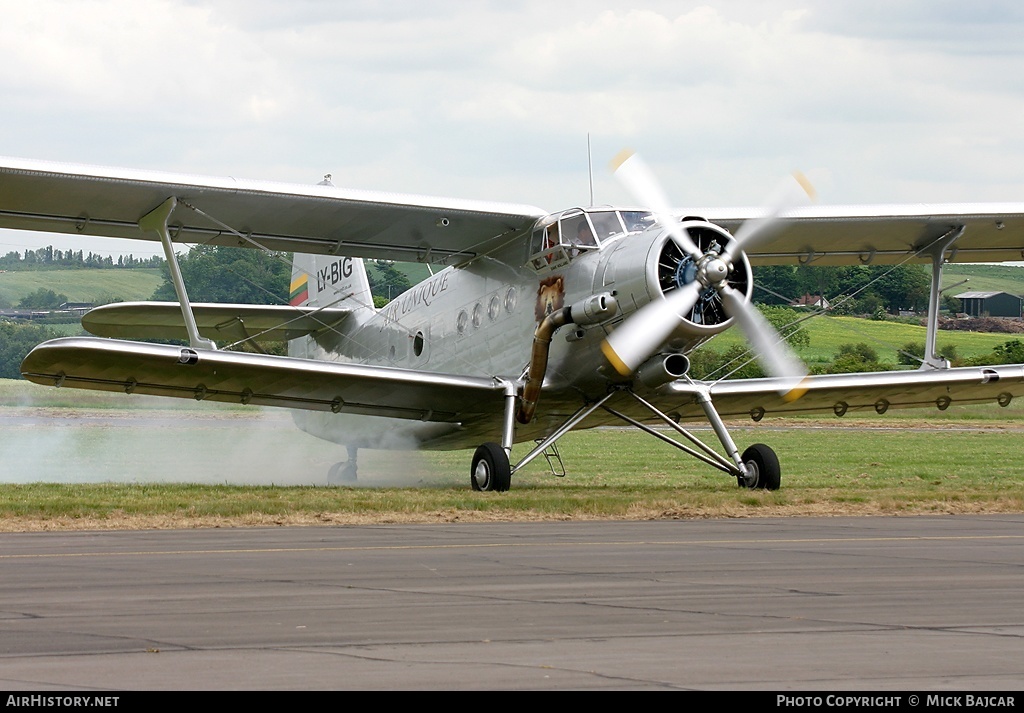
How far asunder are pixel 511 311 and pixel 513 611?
11749mm

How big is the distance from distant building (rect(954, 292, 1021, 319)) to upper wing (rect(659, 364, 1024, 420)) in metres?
116

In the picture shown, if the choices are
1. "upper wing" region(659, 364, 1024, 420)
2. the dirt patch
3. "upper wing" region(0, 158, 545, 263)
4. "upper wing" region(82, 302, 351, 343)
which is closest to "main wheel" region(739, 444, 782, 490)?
"upper wing" region(659, 364, 1024, 420)

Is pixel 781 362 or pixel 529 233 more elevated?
pixel 529 233

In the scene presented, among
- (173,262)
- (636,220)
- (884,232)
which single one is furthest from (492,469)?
(884,232)

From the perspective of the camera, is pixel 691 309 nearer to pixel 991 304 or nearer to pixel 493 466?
pixel 493 466

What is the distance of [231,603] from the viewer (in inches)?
287

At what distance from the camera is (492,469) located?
1619 cm

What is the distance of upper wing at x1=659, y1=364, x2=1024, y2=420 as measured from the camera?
19234mm

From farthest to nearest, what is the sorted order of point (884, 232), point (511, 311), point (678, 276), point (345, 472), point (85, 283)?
point (85, 283) < point (345, 472) < point (884, 232) < point (511, 311) < point (678, 276)

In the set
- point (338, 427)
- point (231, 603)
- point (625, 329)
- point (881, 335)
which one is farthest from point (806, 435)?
point (881, 335)

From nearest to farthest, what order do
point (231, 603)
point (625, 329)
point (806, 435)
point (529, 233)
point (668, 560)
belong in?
point (231, 603), point (668, 560), point (625, 329), point (529, 233), point (806, 435)

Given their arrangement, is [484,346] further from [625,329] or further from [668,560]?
[668,560]

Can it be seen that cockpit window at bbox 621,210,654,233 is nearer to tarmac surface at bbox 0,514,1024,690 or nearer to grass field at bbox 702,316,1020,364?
tarmac surface at bbox 0,514,1024,690
